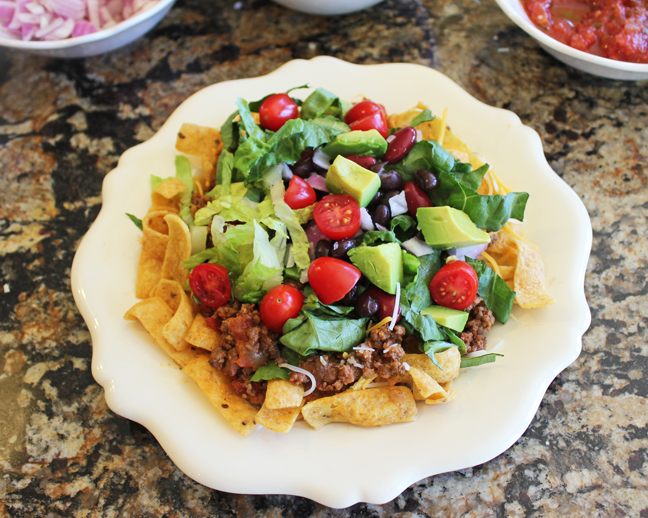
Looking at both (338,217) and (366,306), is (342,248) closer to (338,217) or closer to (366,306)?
(338,217)

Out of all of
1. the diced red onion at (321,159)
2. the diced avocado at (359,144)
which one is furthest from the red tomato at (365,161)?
the diced red onion at (321,159)

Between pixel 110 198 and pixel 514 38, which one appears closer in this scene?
pixel 110 198

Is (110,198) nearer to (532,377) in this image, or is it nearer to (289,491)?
(289,491)

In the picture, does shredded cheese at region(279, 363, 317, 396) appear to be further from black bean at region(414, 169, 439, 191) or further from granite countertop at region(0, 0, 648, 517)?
black bean at region(414, 169, 439, 191)

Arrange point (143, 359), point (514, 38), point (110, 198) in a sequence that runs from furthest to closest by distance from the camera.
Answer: point (514, 38) → point (110, 198) → point (143, 359)

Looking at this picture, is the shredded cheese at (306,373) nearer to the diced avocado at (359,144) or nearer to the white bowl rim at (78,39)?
the diced avocado at (359,144)

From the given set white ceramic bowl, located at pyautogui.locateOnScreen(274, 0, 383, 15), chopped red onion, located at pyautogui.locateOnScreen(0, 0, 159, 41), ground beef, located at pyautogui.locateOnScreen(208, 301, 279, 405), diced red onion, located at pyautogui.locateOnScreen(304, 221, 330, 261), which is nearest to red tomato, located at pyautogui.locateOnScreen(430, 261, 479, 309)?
diced red onion, located at pyautogui.locateOnScreen(304, 221, 330, 261)

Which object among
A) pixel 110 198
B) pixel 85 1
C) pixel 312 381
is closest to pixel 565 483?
pixel 312 381
